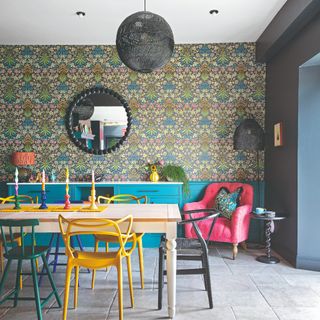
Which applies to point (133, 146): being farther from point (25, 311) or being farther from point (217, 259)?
point (25, 311)

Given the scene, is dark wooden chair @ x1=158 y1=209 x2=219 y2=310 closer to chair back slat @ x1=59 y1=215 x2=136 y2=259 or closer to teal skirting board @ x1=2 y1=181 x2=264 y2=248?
chair back slat @ x1=59 y1=215 x2=136 y2=259

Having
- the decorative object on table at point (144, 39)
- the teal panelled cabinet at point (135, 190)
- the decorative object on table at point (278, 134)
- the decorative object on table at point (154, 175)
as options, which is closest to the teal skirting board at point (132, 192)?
the teal panelled cabinet at point (135, 190)

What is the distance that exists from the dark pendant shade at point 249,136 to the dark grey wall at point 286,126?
179 mm

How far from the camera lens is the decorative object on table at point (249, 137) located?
492 centimetres

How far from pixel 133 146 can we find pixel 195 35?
1.87 meters

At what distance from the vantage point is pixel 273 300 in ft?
9.98

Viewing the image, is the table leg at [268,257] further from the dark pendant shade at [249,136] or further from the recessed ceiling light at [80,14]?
the recessed ceiling light at [80,14]

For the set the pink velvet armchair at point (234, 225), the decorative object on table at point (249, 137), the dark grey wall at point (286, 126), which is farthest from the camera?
the decorative object on table at point (249, 137)

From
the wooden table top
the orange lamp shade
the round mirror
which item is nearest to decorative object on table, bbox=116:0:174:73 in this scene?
the wooden table top

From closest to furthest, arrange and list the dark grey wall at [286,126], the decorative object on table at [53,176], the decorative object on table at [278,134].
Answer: the dark grey wall at [286,126] → the decorative object on table at [278,134] → the decorative object on table at [53,176]

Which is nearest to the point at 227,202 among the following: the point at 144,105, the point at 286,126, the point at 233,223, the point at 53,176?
the point at 233,223

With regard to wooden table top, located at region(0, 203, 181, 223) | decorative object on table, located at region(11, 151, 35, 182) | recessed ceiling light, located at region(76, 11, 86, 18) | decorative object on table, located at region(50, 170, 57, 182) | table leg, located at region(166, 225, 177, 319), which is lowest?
table leg, located at region(166, 225, 177, 319)

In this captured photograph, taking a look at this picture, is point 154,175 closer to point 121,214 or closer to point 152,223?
point 121,214

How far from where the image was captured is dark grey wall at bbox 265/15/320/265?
390cm
